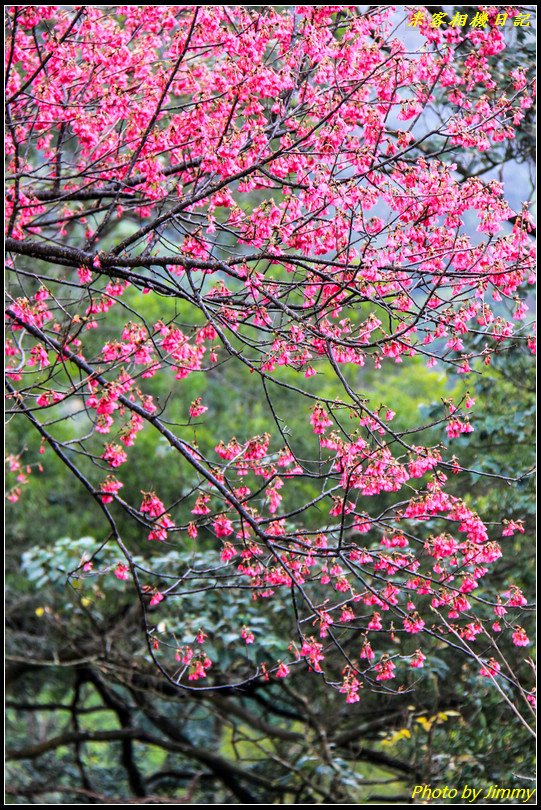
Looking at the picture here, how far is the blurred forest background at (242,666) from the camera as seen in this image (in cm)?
579

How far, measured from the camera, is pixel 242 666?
6.62m

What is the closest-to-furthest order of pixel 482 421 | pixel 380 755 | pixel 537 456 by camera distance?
pixel 537 456, pixel 482 421, pixel 380 755

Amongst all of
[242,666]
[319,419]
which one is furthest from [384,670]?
[242,666]

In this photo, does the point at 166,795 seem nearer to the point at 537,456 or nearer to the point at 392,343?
the point at 537,456

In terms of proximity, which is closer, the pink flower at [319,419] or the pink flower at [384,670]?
the pink flower at [384,670]

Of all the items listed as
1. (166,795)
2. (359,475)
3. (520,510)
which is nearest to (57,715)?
(166,795)

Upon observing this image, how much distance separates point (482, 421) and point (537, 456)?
0.54 metres

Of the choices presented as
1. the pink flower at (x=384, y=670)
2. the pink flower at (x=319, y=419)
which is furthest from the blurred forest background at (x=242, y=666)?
the pink flower at (x=384, y=670)

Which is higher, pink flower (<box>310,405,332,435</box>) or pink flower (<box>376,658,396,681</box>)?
pink flower (<box>310,405,332,435</box>)

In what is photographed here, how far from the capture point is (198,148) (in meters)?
3.68

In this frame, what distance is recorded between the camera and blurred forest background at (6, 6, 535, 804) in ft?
19.0

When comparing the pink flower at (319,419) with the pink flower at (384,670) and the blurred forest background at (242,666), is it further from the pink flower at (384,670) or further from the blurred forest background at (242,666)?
the pink flower at (384,670)

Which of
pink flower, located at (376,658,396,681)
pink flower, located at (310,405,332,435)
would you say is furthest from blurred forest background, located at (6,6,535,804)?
pink flower, located at (376,658,396,681)

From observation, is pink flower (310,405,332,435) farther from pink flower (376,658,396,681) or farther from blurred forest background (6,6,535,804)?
pink flower (376,658,396,681)
